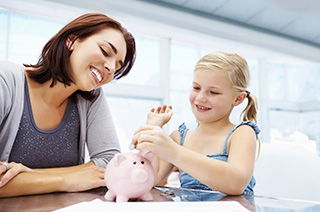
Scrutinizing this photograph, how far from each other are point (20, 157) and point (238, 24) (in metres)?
2.56

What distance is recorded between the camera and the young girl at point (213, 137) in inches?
28.7

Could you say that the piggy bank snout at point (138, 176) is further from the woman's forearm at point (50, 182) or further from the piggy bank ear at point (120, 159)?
the woman's forearm at point (50, 182)

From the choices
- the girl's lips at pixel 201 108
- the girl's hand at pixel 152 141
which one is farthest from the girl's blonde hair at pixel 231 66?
the girl's hand at pixel 152 141

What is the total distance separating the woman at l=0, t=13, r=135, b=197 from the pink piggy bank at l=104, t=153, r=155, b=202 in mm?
190

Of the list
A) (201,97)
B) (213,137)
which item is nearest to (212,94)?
(201,97)

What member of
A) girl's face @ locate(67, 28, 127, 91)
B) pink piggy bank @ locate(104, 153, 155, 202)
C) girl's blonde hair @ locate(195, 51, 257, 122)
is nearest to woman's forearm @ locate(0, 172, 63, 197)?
pink piggy bank @ locate(104, 153, 155, 202)

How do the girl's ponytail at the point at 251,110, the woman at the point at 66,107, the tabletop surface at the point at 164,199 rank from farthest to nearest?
the girl's ponytail at the point at 251,110 → the woman at the point at 66,107 → the tabletop surface at the point at 164,199

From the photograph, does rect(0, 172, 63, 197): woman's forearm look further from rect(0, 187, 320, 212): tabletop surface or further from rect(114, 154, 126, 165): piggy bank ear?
rect(114, 154, 126, 165): piggy bank ear

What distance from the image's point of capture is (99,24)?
39.0 inches

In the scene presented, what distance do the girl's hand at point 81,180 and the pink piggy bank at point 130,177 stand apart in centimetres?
16

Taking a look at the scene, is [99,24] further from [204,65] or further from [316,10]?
[316,10]

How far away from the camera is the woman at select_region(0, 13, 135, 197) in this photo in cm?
92

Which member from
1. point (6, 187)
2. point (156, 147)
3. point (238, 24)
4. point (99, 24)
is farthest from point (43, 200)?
point (238, 24)

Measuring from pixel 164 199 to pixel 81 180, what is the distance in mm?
245
